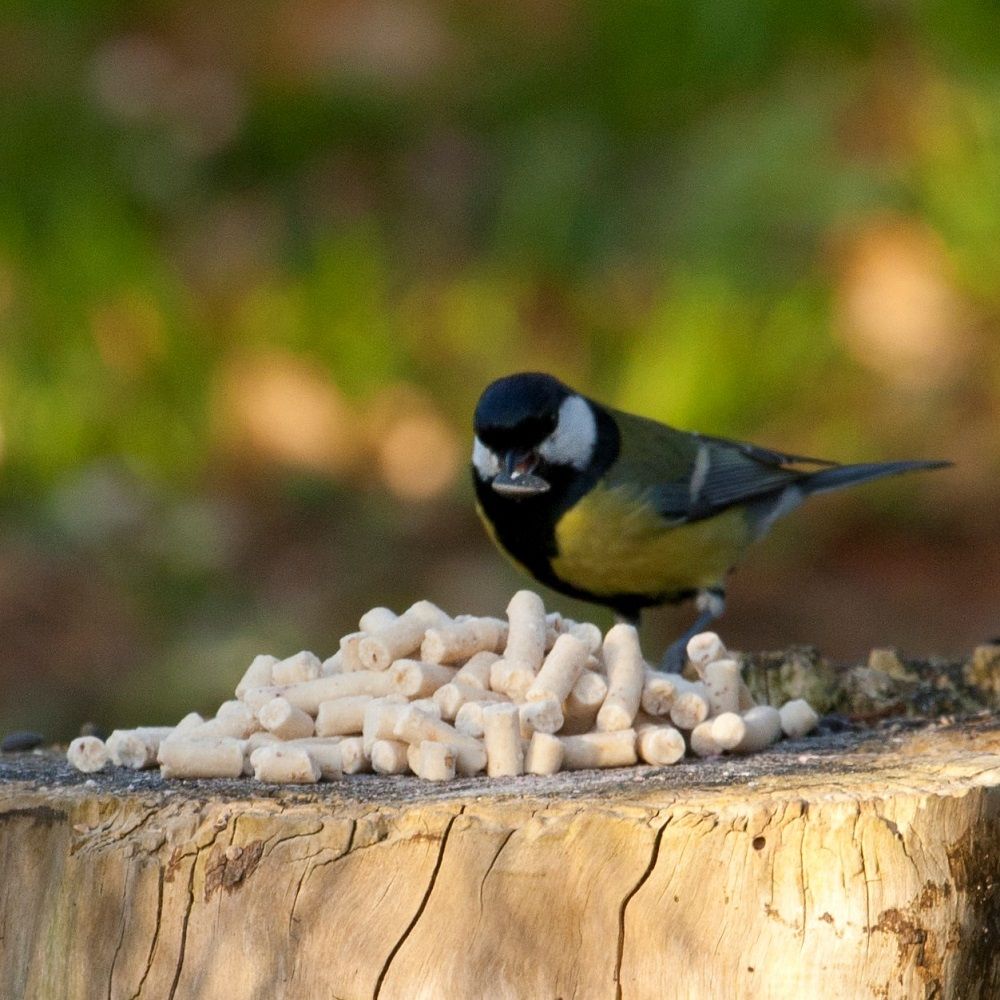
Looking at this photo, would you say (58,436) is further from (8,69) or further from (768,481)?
(768,481)

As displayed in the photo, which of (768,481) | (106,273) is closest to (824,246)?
(768,481)

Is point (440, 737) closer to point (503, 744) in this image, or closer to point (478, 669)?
point (503, 744)

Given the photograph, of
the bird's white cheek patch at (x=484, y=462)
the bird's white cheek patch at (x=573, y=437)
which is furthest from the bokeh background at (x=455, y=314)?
the bird's white cheek patch at (x=484, y=462)

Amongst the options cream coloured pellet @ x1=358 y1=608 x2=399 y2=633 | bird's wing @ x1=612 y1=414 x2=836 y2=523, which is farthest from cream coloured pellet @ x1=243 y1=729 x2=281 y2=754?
bird's wing @ x1=612 y1=414 x2=836 y2=523

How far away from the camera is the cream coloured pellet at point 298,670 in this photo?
2.45m

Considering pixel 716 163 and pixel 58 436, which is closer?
pixel 58 436

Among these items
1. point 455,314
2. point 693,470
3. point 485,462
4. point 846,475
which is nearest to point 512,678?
point 485,462

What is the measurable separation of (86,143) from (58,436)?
1.54m

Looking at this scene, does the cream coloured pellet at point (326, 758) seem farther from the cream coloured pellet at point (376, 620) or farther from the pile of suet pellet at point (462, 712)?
the cream coloured pellet at point (376, 620)

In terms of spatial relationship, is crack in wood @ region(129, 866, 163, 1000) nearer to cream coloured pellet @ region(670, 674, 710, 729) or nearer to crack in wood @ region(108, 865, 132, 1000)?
crack in wood @ region(108, 865, 132, 1000)

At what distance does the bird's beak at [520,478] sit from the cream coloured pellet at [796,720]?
3.39ft

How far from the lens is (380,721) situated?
7.27 feet

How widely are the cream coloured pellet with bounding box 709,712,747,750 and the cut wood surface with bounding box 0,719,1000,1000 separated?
0.83ft

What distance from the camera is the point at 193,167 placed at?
7.01 metres
